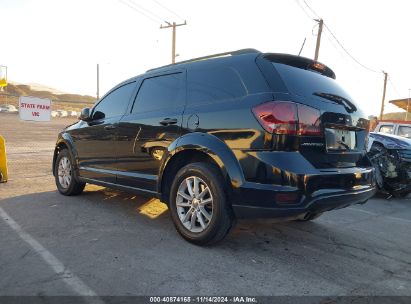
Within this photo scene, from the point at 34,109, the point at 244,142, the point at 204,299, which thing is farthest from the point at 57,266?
the point at 34,109

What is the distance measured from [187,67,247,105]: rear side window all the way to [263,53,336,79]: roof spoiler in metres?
0.39

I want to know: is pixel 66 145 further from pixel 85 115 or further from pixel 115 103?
pixel 115 103

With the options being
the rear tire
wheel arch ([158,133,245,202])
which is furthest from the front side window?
wheel arch ([158,133,245,202])

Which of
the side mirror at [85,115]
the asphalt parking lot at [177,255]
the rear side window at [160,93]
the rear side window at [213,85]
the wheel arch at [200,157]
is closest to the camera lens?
the asphalt parking lot at [177,255]

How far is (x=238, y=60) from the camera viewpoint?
11.8ft

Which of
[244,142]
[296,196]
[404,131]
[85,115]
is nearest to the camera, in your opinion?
[296,196]

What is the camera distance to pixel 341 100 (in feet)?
12.1

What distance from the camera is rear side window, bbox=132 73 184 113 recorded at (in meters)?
4.12

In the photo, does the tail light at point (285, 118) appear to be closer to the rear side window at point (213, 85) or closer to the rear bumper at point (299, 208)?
the rear side window at point (213, 85)

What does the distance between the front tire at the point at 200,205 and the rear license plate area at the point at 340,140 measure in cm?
104

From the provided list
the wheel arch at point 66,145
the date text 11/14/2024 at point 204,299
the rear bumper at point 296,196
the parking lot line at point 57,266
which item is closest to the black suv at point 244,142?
the rear bumper at point 296,196

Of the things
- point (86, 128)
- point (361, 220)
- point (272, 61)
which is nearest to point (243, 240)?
point (272, 61)

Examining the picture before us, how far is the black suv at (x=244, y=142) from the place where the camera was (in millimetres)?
3111

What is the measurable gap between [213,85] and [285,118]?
3.10 feet
